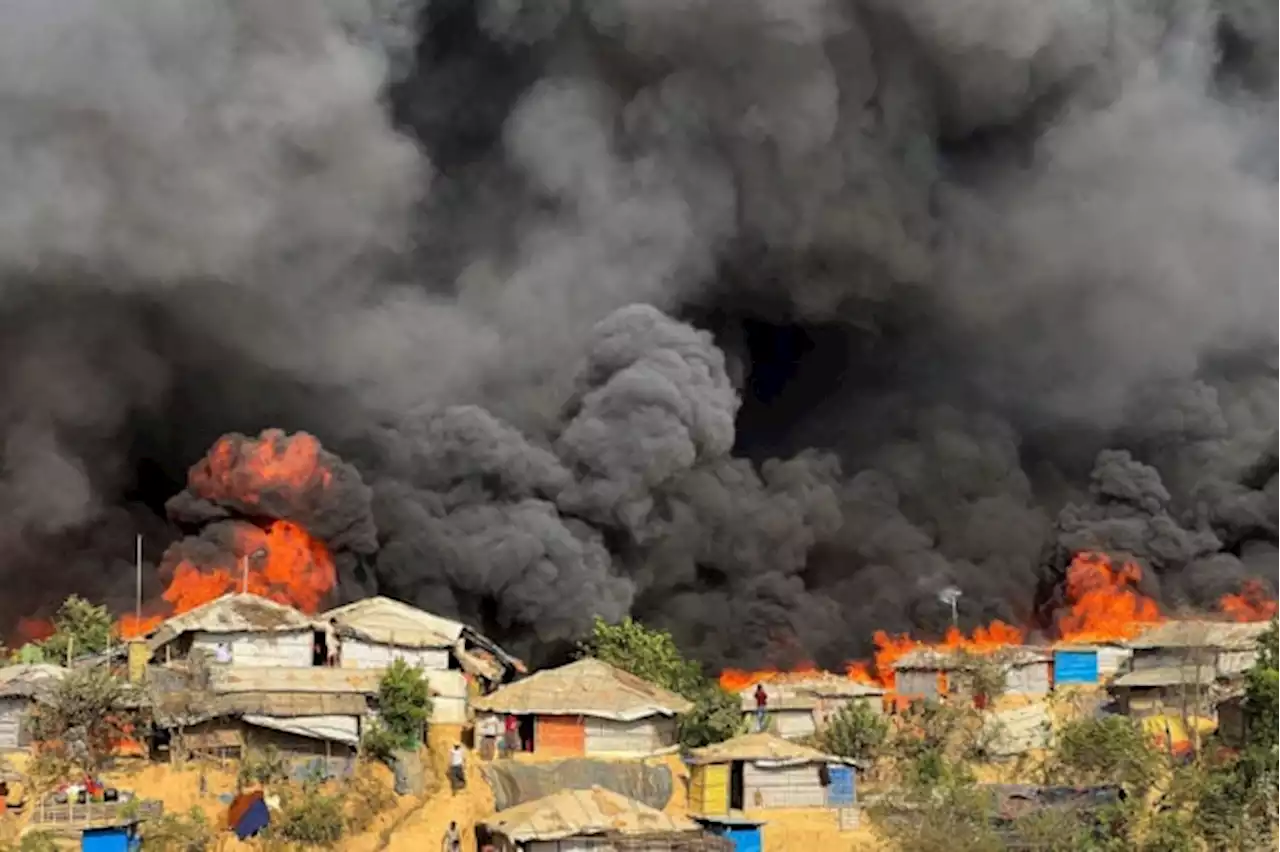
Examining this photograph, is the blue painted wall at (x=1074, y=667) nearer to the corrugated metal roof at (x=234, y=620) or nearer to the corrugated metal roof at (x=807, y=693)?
the corrugated metal roof at (x=807, y=693)

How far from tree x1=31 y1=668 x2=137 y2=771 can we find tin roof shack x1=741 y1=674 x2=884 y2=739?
13.5 metres

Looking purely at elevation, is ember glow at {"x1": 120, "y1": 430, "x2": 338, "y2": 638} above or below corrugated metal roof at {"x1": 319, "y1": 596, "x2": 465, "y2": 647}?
above

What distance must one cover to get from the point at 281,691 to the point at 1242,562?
109ft

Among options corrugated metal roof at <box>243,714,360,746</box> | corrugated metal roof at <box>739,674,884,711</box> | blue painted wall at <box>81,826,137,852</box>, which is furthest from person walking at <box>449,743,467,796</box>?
corrugated metal roof at <box>739,674,884,711</box>

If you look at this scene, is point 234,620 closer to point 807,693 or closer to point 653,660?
point 653,660

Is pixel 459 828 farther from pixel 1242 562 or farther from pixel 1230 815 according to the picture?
pixel 1242 562

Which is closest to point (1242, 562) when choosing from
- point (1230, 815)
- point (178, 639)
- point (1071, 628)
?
point (1071, 628)

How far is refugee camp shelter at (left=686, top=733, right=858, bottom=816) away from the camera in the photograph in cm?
3578

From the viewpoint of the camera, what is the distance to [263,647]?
41625 mm

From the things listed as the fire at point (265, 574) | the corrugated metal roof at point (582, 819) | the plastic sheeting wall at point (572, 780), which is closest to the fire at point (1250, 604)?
the plastic sheeting wall at point (572, 780)

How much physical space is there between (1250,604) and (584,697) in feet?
84.0

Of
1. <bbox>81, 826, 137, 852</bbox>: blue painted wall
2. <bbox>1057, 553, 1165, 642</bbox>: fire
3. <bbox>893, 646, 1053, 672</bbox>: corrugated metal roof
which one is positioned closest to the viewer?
<bbox>81, 826, 137, 852</bbox>: blue painted wall

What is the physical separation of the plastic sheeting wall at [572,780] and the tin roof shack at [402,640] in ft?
20.7

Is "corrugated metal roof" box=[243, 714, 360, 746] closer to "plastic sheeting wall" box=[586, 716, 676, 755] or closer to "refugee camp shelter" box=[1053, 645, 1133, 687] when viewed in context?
"plastic sheeting wall" box=[586, 716, 676, 755]
